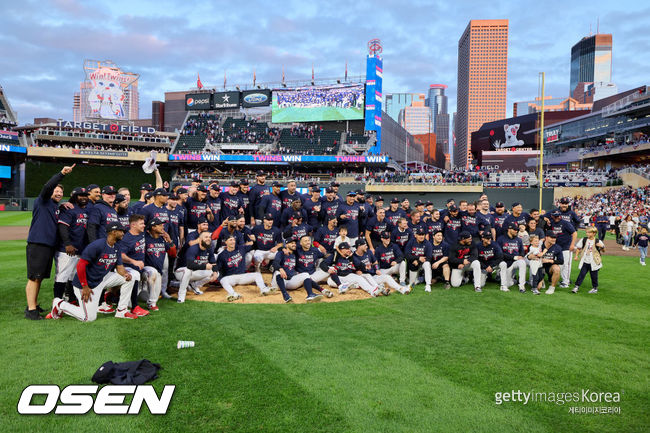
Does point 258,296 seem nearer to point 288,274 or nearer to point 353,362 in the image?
point 288,274

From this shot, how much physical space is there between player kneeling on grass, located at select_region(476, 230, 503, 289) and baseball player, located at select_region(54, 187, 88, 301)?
8262mm

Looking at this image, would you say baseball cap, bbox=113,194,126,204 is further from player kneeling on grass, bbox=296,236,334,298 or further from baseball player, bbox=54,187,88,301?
player kneeling on grass, bbox=296,236,334,298

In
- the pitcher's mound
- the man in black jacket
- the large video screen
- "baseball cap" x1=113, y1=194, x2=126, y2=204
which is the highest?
the large video screen

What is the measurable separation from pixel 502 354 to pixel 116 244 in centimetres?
604

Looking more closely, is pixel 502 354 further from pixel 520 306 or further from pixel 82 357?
pixel 82 357

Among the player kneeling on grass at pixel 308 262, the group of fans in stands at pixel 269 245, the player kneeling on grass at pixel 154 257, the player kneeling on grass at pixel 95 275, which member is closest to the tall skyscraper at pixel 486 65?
the group of fans in stands at pixel 269 245

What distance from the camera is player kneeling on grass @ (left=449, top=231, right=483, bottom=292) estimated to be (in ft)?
Result: 30.1

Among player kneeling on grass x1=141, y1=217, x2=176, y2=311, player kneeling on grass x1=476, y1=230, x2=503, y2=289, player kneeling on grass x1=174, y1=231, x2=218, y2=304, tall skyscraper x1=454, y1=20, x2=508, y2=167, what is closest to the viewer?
player kneeling on grass x1=141, y1=217, x2=176, y2=311

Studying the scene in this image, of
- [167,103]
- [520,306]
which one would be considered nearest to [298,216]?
[520,306]

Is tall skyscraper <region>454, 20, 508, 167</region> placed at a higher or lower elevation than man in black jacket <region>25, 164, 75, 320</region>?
higher

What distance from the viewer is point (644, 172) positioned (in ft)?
119

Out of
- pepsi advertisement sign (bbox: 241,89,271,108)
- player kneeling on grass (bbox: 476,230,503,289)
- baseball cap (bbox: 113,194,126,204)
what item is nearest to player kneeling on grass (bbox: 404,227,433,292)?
player kneeling on grass (bbox: 476,230,503,289)

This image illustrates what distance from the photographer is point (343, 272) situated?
28.9 ft

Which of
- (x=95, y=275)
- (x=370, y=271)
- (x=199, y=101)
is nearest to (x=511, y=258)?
(x=370, y=271)
